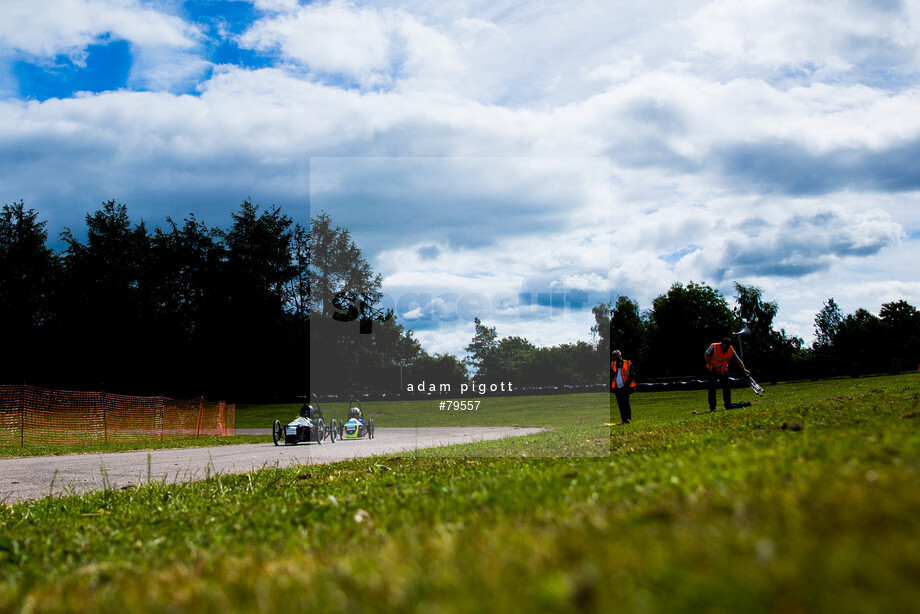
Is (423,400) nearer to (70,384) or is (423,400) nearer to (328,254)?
(328,254)

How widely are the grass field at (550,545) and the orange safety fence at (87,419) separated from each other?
71.3 ft

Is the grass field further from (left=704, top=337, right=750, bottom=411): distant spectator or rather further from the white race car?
the white race car

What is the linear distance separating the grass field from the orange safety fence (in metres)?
21.7

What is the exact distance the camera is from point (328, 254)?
1259 inches

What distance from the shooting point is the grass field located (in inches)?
79.7

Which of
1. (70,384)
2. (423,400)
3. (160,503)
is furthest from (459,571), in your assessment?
(70,384)

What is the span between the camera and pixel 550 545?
2666mm

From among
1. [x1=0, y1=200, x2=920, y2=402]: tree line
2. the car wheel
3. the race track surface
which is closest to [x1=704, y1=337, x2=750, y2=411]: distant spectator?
the race track surface

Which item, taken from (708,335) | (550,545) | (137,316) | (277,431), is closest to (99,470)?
(277,431)

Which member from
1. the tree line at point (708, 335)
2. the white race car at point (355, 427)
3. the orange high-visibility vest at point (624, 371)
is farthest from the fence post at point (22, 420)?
the tree line at point (708, 335)

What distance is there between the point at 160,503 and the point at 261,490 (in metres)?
1.11

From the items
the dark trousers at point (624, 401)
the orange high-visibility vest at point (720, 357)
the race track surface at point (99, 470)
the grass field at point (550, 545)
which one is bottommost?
the race track surface at point (99, 470)

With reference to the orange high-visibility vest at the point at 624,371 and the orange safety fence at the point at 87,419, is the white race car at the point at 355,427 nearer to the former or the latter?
the orange safety fence at the point at 87,419

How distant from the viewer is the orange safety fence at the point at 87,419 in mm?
24297
